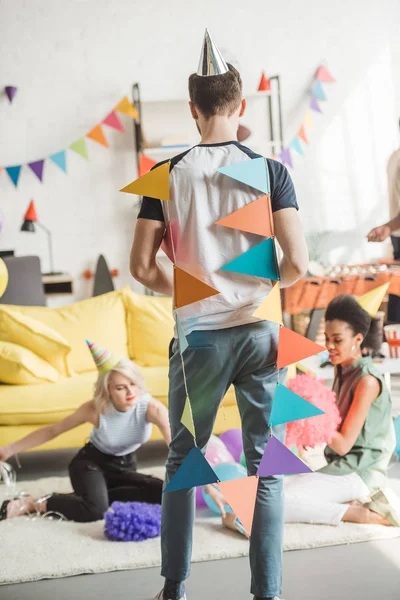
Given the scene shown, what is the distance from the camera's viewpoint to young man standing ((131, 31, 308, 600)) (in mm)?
1715

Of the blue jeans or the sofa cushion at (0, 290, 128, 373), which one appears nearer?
the blue jeans

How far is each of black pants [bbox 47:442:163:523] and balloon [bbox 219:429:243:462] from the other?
1.26 feet

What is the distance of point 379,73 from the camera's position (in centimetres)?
560

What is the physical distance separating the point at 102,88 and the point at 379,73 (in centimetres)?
196

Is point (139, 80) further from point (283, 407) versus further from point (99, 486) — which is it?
point (283, 407)

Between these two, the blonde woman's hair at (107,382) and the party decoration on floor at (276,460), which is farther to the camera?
the blonde woman's hair at (107,382)

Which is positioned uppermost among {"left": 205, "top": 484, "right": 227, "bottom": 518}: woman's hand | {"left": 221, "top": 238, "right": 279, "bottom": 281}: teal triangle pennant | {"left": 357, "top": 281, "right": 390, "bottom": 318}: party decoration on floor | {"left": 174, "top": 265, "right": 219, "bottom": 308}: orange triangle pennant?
{"left": 221, "top": 238, "right": 279, "bottom": 281}: teal triangle pennant

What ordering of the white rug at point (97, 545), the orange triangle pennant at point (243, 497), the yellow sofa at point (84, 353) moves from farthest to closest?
1. the yellow sofa at point (84, 353)
2. the white rug at point (97, 545)
3. the orange triangle pennant at point (243, 497)

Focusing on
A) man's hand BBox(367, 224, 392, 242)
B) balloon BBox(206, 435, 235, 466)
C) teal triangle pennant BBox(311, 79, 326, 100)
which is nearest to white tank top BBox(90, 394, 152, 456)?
balloon BBox(206, 435, 235, 466)

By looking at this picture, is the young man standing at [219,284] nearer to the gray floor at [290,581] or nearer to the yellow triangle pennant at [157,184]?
the yellow triangle pennant at [157,184]

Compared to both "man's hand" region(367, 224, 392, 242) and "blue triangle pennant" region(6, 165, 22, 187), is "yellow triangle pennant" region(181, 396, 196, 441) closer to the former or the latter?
"man's hand" region(367, 224, 392, 242)

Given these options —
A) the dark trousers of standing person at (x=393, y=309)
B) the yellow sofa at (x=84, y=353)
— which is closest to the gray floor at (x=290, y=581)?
the yellow sofa at (x=84, y=353)

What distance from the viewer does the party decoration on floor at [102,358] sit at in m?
2.75

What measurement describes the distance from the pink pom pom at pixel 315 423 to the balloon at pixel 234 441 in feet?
1.78
